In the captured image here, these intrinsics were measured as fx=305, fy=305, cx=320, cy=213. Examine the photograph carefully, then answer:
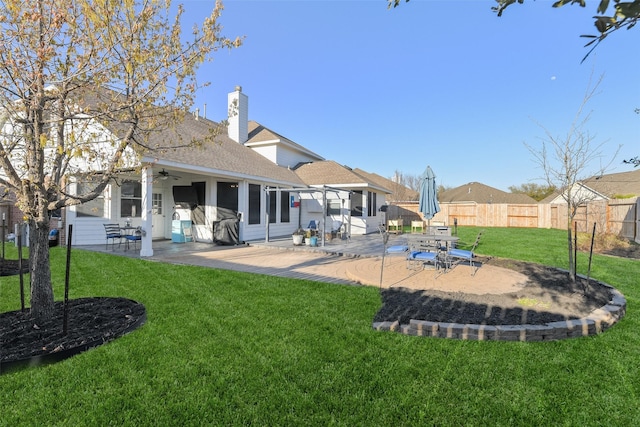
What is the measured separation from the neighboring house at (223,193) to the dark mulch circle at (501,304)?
5.82 meters

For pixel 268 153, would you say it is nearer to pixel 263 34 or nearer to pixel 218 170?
pixel 218 170

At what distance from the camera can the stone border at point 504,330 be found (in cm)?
352

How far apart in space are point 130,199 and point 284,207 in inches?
268

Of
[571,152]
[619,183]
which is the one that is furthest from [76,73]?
[619,183]

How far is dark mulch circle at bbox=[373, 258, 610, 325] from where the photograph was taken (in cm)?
396

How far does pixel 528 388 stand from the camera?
102 inches

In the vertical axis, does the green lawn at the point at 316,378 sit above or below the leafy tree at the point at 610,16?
below

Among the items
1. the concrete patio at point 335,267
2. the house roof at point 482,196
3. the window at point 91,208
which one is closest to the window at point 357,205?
the concrete patio at point 335,267

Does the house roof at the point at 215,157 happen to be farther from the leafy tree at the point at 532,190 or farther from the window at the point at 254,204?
the leafy tree at the point at 532,190

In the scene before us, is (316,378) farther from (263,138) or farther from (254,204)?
(263,138)

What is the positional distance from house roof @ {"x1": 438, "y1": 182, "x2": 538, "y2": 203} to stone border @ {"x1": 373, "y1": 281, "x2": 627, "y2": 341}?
41414mm

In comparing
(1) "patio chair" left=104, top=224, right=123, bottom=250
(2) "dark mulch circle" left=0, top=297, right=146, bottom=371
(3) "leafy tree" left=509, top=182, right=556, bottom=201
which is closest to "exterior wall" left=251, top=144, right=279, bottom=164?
(1) "patio chair" left=104, top=224, right=123, bottom=250

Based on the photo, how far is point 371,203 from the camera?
18.5 metres

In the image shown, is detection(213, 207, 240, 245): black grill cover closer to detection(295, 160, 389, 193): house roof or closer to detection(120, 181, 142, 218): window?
detection(120, 181, 142, 218): window
